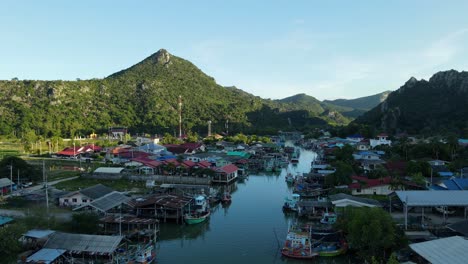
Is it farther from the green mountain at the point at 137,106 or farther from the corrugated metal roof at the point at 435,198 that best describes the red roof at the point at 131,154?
the corrugated metal roof at the point at 435,198

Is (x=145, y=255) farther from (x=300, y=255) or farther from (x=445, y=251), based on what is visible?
(x=445, y=251)

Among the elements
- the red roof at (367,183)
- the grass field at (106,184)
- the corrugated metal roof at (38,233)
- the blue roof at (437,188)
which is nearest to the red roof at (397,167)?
the red roof at (367,183)

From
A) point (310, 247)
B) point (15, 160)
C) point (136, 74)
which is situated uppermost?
point (136, 74)

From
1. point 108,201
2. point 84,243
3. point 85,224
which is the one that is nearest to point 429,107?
point 108,201

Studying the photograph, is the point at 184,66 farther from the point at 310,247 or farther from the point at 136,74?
the point at 310,247

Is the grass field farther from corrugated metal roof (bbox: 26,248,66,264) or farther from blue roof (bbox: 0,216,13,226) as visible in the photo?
corrugated metal roof (bbox: 26,248,66,264)

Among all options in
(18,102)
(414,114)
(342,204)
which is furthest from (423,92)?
(18,102)

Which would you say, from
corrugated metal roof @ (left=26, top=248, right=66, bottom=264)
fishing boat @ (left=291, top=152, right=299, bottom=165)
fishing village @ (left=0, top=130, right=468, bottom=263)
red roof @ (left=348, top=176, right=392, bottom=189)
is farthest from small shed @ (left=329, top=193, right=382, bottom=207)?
fishing boat @ (left=291, top=152, right=299, bottom=165)
